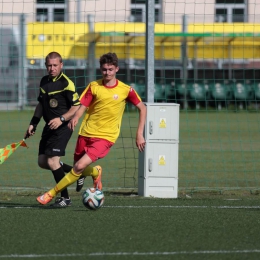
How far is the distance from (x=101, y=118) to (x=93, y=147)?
13.4 inches

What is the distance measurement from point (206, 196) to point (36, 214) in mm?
2699

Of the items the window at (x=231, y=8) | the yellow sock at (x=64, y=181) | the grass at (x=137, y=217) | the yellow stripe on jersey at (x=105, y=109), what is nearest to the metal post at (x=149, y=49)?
the grass at (x=137, y=217)

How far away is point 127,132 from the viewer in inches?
772

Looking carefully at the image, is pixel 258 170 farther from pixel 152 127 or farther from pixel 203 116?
pixel 203 116

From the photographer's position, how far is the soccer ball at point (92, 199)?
8.33 metres

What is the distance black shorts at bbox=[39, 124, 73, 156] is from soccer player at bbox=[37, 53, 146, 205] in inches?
7.6

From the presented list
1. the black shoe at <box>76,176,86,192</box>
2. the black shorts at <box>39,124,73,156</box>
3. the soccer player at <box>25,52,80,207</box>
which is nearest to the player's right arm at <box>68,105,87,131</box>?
the soccer player at <box>25,52,80,207</box>

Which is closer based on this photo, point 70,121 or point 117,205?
point 70,121

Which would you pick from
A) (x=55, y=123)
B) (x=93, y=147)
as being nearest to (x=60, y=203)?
(x=93, y=147)

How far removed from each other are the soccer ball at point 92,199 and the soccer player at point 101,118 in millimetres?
314

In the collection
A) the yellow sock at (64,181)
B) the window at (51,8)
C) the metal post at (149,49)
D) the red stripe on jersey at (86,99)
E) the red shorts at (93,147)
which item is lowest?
the yellow sock at (64,181)

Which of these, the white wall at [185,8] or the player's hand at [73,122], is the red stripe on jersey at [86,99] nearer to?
the player's hand at [73,122]

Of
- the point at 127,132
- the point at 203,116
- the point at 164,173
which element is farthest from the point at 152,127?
the point at 203,116

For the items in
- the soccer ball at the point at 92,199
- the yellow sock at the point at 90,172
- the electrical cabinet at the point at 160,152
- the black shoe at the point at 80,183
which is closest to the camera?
the soccer ball at the point at 92,199
